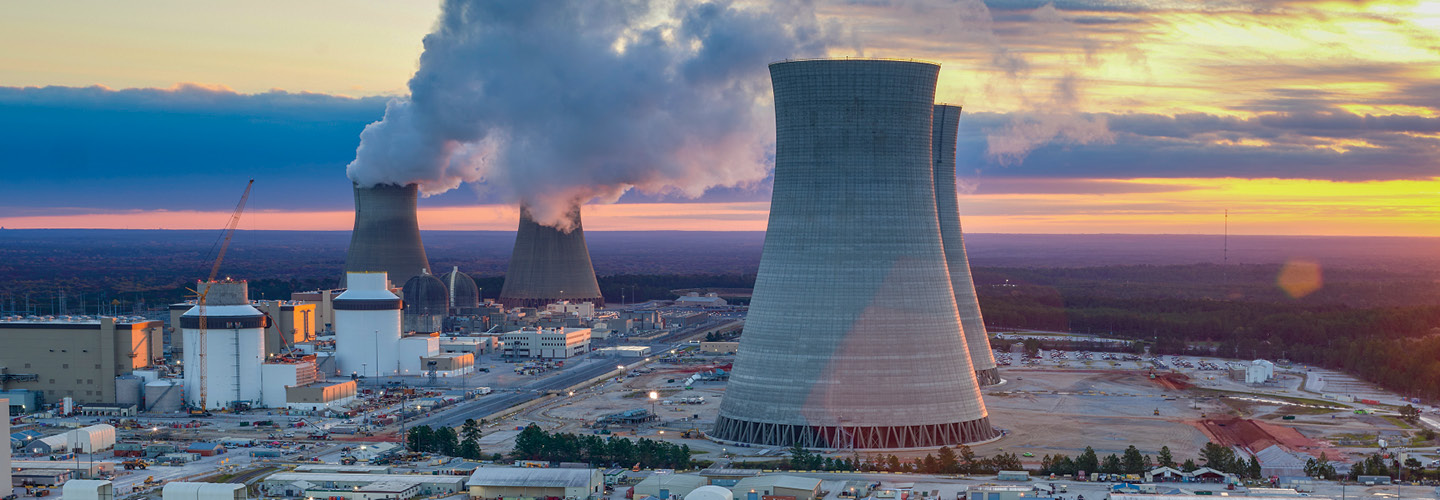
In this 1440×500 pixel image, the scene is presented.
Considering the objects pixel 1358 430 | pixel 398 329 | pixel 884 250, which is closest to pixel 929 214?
pixel 884 250

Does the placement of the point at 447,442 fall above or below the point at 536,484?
above

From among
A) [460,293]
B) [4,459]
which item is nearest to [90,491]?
[4,459]

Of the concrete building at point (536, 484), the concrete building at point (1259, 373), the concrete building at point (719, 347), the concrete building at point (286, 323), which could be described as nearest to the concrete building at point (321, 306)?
the concrete building at point (286, 323)

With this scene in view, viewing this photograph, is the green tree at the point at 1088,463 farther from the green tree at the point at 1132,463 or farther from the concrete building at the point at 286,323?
the concrete building at the point at 286,323

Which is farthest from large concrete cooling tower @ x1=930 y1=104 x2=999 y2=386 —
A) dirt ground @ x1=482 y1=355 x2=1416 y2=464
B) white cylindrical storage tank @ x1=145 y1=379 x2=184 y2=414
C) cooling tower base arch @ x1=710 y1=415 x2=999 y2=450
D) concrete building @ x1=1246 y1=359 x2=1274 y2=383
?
white cylindrical storage tank @ x1=145 y1=379 x2=184 y2=414

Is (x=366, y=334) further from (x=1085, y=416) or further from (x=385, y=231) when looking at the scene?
(x=1085, y=416)

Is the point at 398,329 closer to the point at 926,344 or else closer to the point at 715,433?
the point at 715,433

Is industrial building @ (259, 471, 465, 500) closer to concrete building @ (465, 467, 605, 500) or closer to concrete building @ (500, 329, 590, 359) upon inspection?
concrete building @ (465, 467, 605, 500)
